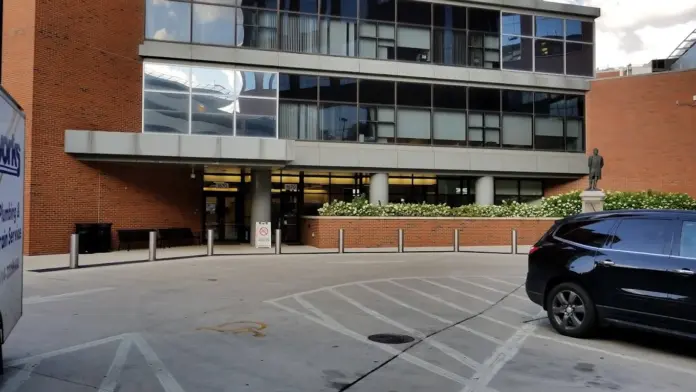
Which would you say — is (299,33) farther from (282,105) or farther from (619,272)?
(619,272)

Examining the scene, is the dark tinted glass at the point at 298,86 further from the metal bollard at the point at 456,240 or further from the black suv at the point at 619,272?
the black suv at the point at 619,272

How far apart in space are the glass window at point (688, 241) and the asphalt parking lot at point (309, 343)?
4.12 feet

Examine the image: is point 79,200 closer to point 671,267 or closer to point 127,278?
point 127,278

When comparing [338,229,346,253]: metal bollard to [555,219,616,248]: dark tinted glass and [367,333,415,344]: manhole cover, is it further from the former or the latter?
[367,333,415,344]: manhole cover

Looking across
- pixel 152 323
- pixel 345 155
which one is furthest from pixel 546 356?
pixel 345 155

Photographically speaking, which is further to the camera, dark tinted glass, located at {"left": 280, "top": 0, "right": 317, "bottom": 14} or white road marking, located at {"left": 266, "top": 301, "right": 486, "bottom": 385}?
dark tinted glass, located at {"left": 280, "top": 0, "right": 317, "bottom": 14}

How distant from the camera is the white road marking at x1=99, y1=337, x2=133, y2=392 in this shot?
219 inches

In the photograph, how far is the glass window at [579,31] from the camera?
29.1m

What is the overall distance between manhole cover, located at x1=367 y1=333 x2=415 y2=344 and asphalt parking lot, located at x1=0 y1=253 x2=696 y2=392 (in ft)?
0.43

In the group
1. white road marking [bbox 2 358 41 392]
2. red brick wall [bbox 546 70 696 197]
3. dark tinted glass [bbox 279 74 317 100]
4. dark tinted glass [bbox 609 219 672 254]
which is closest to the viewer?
white road marking [bbox 2 358 41 392]

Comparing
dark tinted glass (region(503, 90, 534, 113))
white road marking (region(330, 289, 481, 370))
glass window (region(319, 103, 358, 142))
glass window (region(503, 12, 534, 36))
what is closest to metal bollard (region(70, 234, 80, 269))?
white road marking (region(330, 289, 481, 370))

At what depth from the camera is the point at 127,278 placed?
13703 millimetres

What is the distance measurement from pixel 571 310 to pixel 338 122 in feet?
60.6

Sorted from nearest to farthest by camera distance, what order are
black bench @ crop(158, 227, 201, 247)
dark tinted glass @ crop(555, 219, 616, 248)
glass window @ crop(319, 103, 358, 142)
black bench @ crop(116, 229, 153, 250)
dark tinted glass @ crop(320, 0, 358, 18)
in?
1. dark tinted glass @ crop(555, 219, 616, 248)
2. black bench @ crop(116, 229, 153, 250)
3. black bench @ crop(158, 227, 201, 247)
4. glass window @ crop(319, 103, 358, 142)
5. dark tinted glass @ crop(320, 0, 358, 18)
